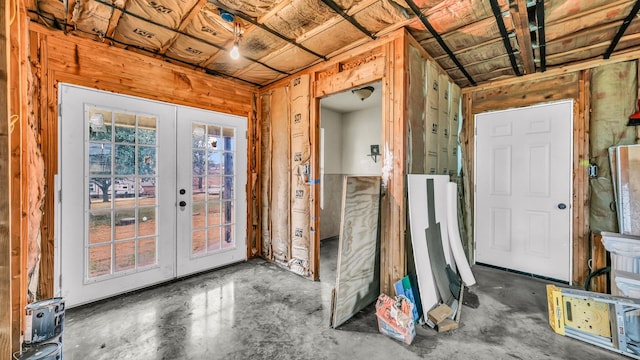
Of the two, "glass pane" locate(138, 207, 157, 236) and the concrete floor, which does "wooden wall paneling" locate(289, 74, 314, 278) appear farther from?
"glass pane" locate(138, 207, 157, 236)

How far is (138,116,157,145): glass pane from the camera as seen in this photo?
2918 millimetres

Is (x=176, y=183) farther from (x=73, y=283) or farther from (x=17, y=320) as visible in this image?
(x=17, y=320)

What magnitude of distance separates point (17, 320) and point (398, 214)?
2721 millimetres

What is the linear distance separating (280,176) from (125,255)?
2061 mm

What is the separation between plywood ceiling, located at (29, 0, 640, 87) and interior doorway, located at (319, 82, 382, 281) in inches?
81.5

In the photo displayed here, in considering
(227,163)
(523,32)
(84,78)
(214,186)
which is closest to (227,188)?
(214,186)

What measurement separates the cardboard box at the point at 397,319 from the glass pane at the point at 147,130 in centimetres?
311

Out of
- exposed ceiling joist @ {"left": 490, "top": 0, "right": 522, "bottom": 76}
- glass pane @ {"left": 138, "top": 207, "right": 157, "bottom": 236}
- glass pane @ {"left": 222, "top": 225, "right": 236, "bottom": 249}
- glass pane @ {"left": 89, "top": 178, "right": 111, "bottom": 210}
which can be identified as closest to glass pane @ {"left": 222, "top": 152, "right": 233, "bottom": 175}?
glass pane @ {"left": 222, "top": 225, "right": 236, "bottom": 249}

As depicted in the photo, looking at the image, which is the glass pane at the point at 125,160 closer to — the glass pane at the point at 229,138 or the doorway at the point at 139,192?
the doorway at the point at 139,192

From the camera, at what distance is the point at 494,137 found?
11.9 ft

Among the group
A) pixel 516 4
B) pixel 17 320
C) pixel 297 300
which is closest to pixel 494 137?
pixel 516 4

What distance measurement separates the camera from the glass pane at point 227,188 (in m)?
3.68

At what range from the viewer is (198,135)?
3383 mm

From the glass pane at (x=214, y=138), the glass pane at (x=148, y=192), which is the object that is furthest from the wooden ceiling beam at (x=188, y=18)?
the glass pane at (x=148, y=192)
